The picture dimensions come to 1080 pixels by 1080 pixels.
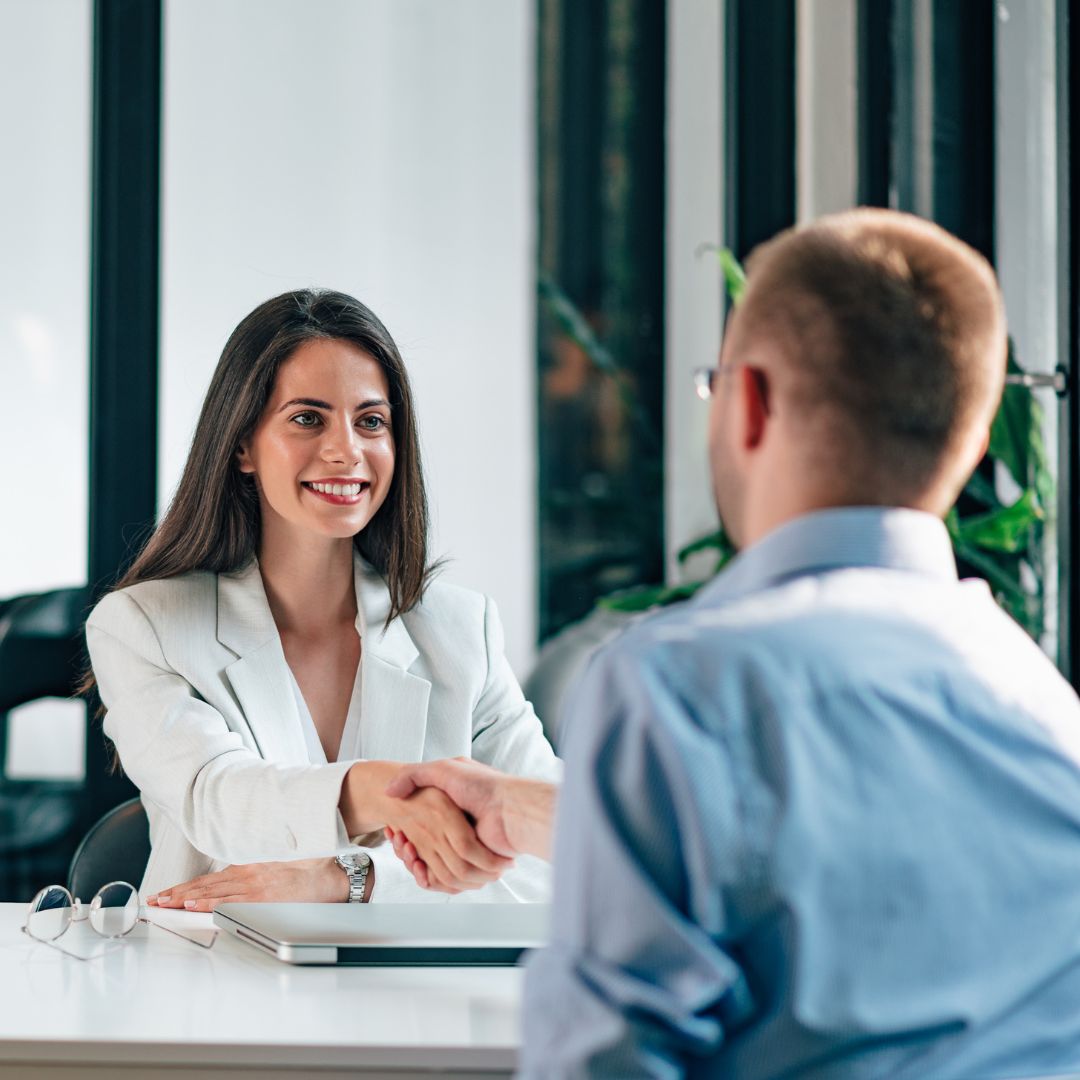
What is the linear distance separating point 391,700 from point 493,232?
71.9 inches

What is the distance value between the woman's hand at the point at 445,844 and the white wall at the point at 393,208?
1845mm

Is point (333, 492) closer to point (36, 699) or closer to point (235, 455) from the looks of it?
point (235, 455)

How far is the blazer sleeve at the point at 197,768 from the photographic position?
5.45 ft

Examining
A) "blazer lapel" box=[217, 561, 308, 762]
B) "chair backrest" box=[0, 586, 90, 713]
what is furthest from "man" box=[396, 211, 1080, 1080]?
"chair backrest" box=[0, 586, 90, 713]

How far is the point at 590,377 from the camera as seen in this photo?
3.71 meters

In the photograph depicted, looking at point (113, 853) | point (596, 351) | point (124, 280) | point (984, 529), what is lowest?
point (113, 853)

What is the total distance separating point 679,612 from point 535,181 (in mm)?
2992

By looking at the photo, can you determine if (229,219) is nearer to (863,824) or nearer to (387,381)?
(387,381)

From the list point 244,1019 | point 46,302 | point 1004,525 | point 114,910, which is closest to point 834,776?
point 244,1019

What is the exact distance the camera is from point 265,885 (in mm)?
1801

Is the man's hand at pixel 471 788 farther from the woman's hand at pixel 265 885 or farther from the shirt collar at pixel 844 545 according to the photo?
the shirt collar at pixel 844 545

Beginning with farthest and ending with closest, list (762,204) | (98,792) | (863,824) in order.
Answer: (762,204), (98,792), (863,824)

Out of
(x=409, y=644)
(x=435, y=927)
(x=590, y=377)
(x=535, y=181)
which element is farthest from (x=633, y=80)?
(x=435, y=927)

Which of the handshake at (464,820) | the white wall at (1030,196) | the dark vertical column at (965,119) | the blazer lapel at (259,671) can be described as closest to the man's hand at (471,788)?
the handshake at (464,820)
